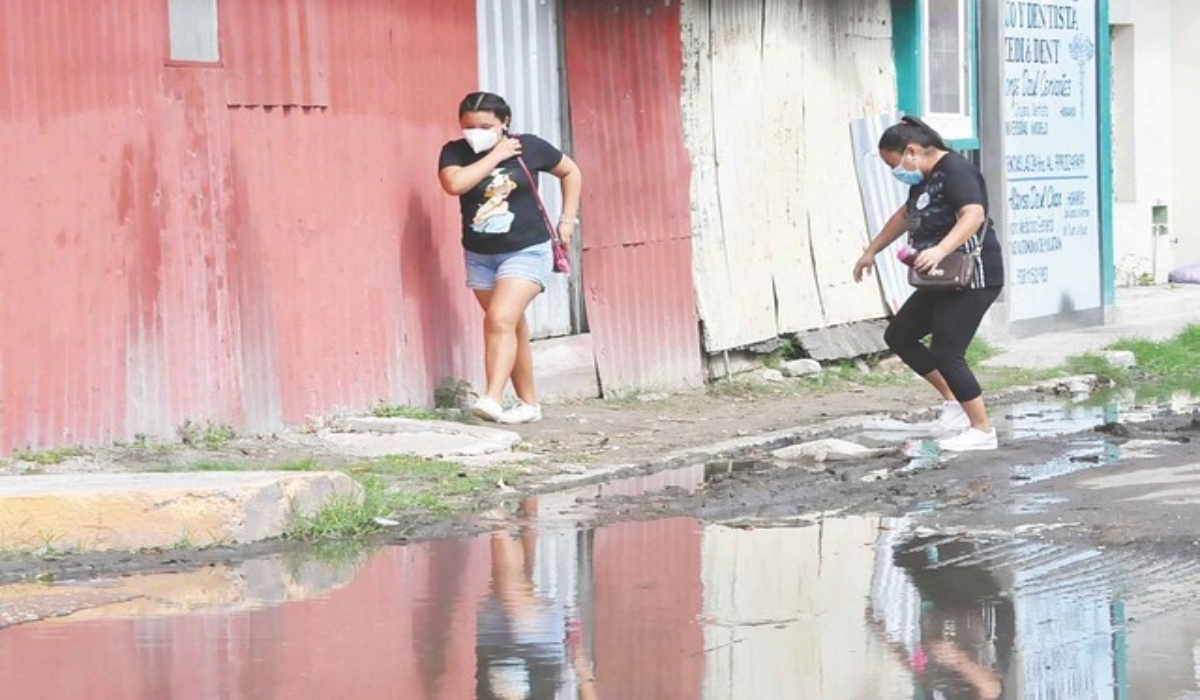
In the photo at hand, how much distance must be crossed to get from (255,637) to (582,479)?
139 inches

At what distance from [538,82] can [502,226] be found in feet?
5.00

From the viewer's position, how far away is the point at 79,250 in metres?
9.94

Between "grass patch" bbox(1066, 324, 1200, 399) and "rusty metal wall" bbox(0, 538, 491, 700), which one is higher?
"grass patch" bbox(1066, 324, 1200, 399)

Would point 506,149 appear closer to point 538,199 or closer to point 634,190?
point 538,199

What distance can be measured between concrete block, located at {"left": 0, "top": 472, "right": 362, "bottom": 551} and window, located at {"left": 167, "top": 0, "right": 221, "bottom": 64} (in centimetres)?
276

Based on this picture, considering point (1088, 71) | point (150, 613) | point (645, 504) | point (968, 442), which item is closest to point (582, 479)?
point (645, 504)

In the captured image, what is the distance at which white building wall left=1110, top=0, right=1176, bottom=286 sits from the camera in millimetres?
22953

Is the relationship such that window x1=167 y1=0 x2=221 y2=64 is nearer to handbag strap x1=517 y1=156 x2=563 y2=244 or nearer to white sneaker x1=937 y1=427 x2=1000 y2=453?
handbag strap x1=517 y1=156 x2=563 y2=244

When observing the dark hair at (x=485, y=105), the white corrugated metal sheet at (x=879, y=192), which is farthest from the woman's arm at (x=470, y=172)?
the white corrugated metal sheet at (x=879, y=192)

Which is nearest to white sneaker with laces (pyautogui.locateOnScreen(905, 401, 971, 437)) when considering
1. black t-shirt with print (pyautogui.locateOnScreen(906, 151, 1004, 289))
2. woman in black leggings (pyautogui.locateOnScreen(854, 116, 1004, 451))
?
woman in black leggings (pyautogui.locateOnScreen(854, 116, 1004, 451))

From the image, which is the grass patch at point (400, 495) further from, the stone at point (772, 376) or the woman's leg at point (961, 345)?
the stone at point (772, 376)

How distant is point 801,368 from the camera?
1445 cm

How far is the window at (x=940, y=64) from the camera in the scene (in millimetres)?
16094

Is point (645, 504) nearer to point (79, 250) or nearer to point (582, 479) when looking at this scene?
point (582, 479)
